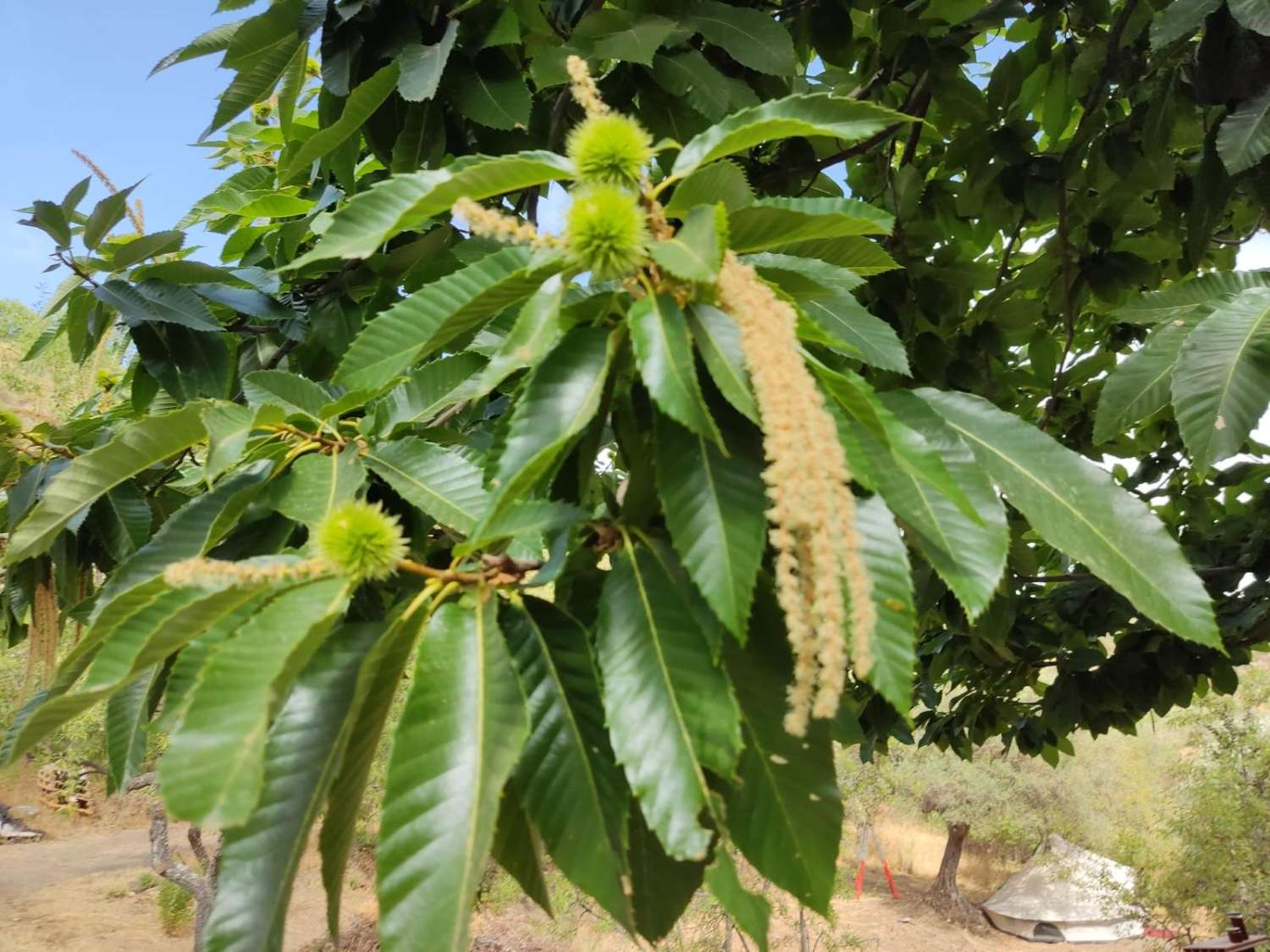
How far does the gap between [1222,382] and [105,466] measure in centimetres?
105

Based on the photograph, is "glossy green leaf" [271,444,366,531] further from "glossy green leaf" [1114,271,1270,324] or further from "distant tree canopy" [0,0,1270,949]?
"glossy green leaf" [1114,271,1270,324]

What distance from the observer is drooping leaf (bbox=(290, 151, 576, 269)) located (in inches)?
21.8

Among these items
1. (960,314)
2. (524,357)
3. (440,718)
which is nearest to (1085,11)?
(960,314)

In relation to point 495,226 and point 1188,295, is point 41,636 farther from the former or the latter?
point 1188,295

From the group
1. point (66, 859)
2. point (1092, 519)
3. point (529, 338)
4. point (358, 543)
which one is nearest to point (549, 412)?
point (529, 338)

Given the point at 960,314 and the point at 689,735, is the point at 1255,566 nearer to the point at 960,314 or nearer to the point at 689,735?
the point at 960,314

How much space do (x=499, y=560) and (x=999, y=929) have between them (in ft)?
53.3

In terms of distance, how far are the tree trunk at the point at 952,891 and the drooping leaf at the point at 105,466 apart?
50.5 feet

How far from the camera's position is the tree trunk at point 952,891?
44.4ft

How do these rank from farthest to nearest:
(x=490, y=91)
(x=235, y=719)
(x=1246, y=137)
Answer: (x=490, y=91), (x=1246, y=137), (x=235, y=719)

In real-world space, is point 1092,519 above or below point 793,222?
below

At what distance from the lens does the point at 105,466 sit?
2.53 feet

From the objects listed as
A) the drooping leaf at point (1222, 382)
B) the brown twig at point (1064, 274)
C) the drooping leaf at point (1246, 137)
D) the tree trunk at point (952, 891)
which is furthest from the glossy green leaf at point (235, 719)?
the tree trunk at point (952, 891)

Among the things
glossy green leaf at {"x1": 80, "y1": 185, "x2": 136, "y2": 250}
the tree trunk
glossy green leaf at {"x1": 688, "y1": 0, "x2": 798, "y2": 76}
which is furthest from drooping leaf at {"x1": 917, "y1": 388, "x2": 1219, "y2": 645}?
the tree trunk
